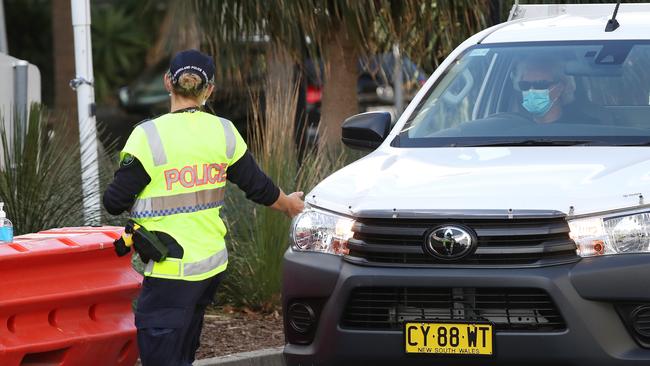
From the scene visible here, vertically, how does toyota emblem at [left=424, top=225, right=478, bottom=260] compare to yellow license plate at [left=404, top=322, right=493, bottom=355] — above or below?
above

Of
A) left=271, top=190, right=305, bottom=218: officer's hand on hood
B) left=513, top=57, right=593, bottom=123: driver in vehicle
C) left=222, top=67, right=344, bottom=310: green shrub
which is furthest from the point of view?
left=222, top=67, right=344, bottom=310: green shrub

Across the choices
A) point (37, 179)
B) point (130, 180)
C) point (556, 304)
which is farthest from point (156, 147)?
point (37, 179)

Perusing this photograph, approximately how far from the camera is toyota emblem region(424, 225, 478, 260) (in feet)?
19.7

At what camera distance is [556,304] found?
5.84 meters

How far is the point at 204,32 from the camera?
42.5 ft

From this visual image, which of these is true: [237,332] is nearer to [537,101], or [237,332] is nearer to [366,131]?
[366,131]

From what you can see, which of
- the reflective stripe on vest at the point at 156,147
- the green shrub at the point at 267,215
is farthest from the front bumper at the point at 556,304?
the green shrub at the point at 267,215

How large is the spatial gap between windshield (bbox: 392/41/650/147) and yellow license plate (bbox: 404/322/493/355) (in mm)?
1240

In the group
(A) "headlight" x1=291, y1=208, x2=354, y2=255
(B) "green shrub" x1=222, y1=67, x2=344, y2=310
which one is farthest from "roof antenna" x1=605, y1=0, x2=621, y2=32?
(B) "green shrub" x1=222, y1=67, x2=344, y2=310

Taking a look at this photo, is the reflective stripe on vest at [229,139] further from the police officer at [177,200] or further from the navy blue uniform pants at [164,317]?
the navy blue uniform pants at [164,317]

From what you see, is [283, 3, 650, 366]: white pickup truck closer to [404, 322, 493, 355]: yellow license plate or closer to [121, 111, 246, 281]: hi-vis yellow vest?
[404, 322, 493, 355]: yellow license plate

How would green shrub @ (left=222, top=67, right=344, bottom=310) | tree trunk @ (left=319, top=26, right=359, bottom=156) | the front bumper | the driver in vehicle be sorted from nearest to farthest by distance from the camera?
the front bumper → the driver in vehicle → green shrub @ (left=222, top=67, right=344, bottom=310) → tree trunk @ (left=319, top=26, right=359, bottom=156)

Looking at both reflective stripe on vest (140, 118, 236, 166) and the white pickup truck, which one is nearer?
the white pickup truck

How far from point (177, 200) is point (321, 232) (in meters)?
0.63
